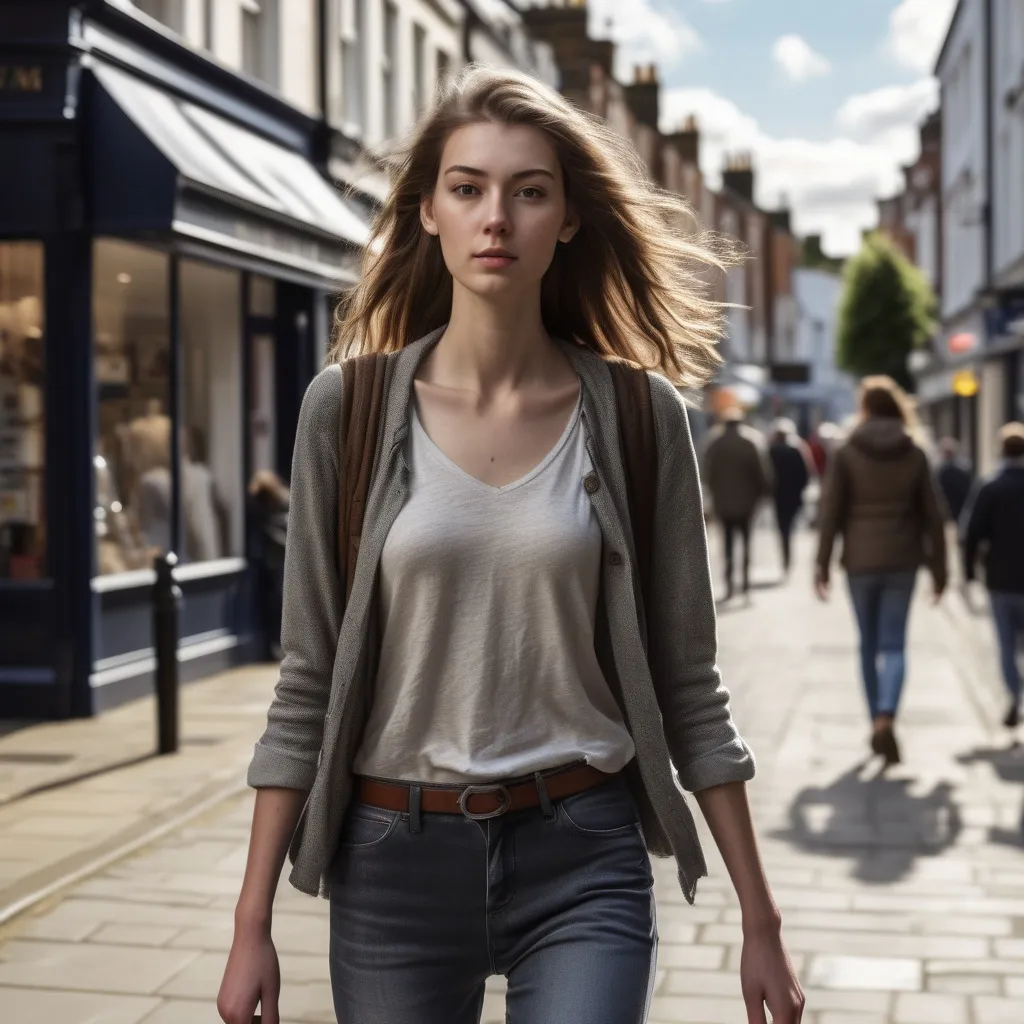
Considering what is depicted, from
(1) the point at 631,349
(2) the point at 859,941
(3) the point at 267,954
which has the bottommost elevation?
(2) the point at 859,941

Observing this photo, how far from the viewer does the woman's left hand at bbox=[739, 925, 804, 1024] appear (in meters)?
2.48

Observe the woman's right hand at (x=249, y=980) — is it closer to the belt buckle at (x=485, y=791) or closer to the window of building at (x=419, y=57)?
the belt buckle at (x=485, y=791)

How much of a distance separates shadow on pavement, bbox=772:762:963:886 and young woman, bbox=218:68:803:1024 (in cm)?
417

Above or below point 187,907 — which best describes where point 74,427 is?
above

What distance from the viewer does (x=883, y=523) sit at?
365 inches

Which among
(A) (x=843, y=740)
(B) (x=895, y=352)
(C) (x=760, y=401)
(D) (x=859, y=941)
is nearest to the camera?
(D) (x=859, y=941)

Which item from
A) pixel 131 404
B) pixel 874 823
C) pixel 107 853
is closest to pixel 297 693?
pixel 107 853

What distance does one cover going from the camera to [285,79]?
1563cm

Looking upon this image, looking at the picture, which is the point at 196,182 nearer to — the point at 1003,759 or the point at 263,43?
the point at 263,43

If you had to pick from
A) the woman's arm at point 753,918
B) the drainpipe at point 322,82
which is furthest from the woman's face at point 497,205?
the drainpipe at point 322,82

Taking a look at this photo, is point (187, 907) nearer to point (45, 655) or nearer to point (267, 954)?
point (267, 954)

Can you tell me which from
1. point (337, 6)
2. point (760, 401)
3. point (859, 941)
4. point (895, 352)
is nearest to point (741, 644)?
point (337, 6)

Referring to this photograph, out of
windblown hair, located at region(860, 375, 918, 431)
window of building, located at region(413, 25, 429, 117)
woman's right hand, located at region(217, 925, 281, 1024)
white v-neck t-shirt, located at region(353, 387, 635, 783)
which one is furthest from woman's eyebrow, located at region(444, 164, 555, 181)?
window of building, located at region(413, 25, 429, 117)

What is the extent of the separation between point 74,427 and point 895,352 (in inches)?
2121
